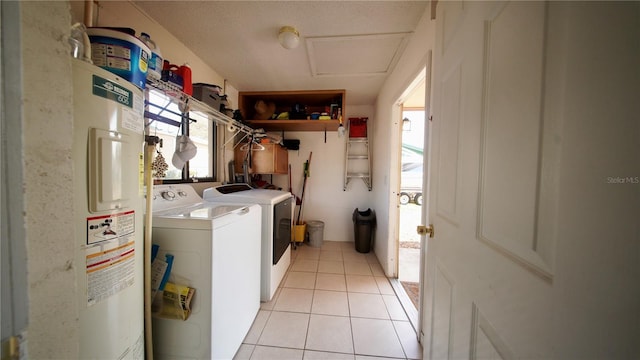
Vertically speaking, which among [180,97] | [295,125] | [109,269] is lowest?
[109,269]

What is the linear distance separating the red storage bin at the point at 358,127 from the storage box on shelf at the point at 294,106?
26 cm

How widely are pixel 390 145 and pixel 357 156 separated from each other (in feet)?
3.22

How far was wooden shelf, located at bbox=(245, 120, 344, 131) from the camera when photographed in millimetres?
2775

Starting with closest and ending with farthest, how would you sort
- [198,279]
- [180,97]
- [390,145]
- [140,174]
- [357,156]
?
[140,174]
[198,279]
[180,97]
[390,145]
[357,156]

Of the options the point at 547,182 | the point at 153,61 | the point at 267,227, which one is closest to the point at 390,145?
the point at 267,227

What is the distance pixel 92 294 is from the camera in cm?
72

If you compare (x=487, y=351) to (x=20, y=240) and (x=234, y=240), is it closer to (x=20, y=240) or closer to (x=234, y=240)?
(x=20, y=240)

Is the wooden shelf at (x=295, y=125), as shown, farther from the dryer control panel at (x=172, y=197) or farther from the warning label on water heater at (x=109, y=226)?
the warning label on water heater at (x=109, y=226)

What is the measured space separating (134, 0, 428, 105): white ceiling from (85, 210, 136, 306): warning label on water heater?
154 centimetres

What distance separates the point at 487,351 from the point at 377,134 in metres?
2.77

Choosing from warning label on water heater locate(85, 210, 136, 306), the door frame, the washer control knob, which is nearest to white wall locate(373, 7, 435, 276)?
the door frame

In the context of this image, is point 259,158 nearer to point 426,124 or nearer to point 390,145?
point 390,145

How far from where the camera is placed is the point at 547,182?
0.40 meters

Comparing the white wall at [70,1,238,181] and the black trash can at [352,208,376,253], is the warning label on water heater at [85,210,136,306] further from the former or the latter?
the black trash can at [352,208,376,253]
